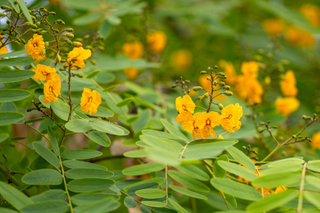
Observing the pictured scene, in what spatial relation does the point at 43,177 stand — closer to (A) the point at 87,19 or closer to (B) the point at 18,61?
(B) the point at 18,61

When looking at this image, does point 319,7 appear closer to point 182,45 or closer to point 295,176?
point 182,45

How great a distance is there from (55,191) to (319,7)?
13.9ft

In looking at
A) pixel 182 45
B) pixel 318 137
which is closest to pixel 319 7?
pixel 182 45

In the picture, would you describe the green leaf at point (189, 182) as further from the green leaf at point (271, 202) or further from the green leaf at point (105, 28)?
the green leaf at point (105, 28)

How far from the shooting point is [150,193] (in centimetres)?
96

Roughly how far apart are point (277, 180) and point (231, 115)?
315 mm

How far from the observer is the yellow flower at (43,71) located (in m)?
1.02

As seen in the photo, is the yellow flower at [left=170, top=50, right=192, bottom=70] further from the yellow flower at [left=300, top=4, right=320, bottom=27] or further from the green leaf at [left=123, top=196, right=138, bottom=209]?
the green leaf at [left=123, top=196, right=138, bottom=209]

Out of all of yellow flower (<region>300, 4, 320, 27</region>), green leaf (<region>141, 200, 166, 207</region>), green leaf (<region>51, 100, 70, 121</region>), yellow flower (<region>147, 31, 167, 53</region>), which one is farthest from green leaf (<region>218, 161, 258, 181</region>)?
yellow flower (<region>300, 4, 320, 27</region>)

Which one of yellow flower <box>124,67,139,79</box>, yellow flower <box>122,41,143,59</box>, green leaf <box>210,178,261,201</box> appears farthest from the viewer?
yellow flower <box>122,41,143,59</box>

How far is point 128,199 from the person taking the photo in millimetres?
972

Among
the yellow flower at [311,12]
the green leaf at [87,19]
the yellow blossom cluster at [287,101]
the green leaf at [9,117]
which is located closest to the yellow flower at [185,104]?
the green leaf at [9,117]

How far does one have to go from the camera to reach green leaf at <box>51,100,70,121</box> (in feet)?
3.28

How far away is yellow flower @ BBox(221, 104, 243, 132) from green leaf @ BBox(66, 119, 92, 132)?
52cm
